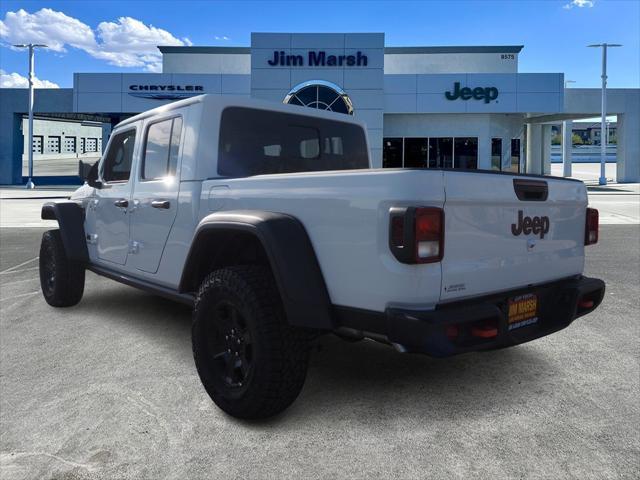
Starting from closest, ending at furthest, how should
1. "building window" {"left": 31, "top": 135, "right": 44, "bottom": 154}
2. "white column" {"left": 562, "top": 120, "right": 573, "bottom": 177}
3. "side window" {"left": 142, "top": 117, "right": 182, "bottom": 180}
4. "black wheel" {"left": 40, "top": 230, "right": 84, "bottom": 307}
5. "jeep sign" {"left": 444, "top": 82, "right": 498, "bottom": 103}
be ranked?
1. "side window" {"left": 142, "top": 117, "right": 182, "bottom": 180}
2. "black wheel" {"left": 40, "top": 230, "right": 84, "bottom": 307}
3. "jeep sign" {"left": 444, "top": 82, "right": 498, "bottom": 103}
4. "white column" {"left": 562, "top": 120, "right": 573, "bottom": 177}
5. "building window" {"left": 31, "top": 135, "right": 44, "bottom": 154}

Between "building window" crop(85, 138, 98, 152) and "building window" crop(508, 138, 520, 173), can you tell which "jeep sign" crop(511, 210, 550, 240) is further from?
"building window" crop(85, 138, 98, 152)

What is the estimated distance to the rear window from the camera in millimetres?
3969

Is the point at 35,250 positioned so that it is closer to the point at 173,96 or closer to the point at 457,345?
the point at 457,345

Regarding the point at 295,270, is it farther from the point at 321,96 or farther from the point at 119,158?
the point at 321,96

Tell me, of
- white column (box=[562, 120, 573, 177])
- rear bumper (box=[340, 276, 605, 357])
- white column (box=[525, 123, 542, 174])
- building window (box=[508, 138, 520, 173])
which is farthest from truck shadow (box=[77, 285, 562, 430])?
white column (box=[562, 120, 573, 177])

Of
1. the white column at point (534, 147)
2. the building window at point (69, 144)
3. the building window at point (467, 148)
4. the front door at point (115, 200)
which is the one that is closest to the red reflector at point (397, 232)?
the front door at point (115, 200)

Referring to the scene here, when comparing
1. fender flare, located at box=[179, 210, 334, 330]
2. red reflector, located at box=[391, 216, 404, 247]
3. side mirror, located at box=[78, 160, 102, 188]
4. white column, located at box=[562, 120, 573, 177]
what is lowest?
fender flare, located at box=[179, 210, 334, 330]

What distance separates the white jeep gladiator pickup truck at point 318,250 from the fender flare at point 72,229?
1365mm

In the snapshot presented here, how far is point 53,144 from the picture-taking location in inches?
3002

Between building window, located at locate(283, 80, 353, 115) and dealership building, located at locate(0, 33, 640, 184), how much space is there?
6cm

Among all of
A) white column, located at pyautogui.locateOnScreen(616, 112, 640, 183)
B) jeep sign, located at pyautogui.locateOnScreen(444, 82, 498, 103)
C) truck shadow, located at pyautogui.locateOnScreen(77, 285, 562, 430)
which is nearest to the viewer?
truck shadow, located at pyautogui.locateOnScreen(77, 285, 562, 430)

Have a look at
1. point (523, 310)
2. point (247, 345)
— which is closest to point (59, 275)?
point (247, 345)

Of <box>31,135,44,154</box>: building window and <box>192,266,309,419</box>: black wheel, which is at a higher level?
<box>31,135,44,154</box>: building window

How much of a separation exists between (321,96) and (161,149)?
88.8ft
